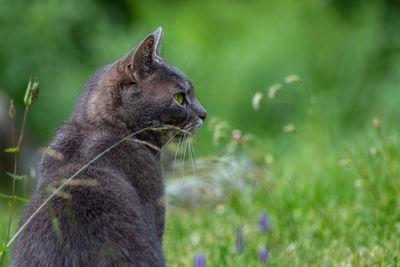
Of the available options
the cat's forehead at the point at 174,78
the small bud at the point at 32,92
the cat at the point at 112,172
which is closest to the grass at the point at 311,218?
the cat at the point at 112,172

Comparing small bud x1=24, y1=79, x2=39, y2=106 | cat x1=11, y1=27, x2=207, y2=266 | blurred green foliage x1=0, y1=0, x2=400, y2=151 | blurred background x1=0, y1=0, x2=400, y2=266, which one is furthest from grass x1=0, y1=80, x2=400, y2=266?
blurred green foliage x1=0, y1=0, x2=400, y2=151

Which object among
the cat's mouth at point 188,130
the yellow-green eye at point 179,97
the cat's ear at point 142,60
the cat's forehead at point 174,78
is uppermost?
the cat's ear at point 142,60

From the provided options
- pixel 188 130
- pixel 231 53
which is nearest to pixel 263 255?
pixel 188 130

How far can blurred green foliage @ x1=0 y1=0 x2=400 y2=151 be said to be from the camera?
7.26 meters

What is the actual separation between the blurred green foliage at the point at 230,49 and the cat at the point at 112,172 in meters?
3.78

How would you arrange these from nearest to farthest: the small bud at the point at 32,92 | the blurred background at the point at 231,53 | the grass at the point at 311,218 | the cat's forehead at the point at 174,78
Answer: the small bud at the point at 32,92 < the cat's forehead at the point at 174,78 < the grass at the point at 311,218 < the blurred background at the point at 231,53

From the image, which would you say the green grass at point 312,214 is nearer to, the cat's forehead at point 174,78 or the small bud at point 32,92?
the cat's forehead at point 174,78

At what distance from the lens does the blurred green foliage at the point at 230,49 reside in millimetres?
7258

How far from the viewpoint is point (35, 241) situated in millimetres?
2271

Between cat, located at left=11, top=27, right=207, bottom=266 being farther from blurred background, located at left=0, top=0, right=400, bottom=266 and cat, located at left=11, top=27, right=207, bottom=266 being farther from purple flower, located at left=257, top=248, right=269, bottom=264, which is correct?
blurred background, located at left=0, top=0, right=400, bottom=266

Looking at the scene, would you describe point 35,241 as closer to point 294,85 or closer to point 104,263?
point 104,263

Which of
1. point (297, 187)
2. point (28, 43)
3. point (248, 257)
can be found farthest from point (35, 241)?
point (28, 43)

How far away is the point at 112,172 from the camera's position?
8.28 feet

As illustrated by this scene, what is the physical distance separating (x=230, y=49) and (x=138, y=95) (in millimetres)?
5638
